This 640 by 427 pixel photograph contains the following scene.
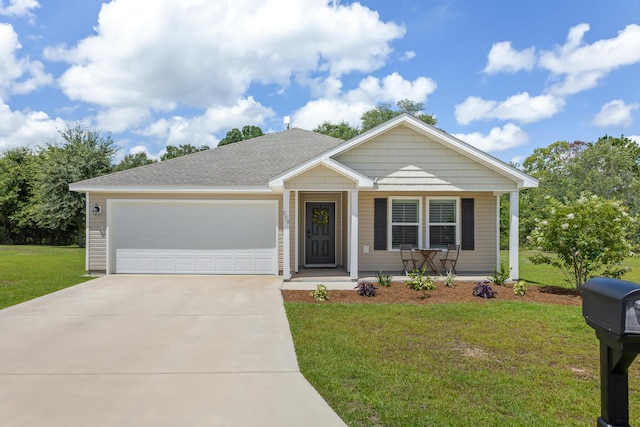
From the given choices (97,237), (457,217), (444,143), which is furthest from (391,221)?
(97,237)

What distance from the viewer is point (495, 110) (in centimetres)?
3938

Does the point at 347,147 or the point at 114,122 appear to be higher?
the point at 114,122

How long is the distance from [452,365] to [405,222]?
24.6ft

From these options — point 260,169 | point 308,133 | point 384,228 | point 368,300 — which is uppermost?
point 308,133

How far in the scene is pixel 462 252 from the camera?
480 inches

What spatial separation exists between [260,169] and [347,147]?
343cm

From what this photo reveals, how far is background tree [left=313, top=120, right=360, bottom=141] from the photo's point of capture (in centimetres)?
3562

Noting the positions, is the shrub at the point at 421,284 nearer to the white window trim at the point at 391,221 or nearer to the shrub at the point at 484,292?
the shrub at the point at 484,292

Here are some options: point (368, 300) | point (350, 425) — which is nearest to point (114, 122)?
point (368, 300)

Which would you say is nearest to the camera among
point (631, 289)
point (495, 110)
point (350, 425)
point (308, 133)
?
point (631, 289)

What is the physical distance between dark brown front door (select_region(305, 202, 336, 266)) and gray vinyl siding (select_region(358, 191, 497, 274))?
4.82ft

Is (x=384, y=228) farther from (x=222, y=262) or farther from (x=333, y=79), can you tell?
(x=333, y=79)

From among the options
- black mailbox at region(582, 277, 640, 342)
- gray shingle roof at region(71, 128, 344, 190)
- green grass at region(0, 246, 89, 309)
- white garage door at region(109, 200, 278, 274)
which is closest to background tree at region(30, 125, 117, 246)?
green grass at region(0, 246, 89, 309)

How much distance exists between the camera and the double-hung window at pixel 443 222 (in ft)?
39.6
